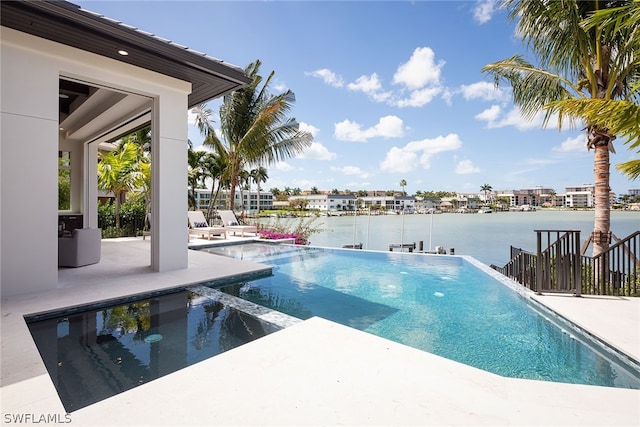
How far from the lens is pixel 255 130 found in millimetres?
13086

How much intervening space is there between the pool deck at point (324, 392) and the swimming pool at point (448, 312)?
19.4 inches

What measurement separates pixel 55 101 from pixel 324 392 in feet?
19.3

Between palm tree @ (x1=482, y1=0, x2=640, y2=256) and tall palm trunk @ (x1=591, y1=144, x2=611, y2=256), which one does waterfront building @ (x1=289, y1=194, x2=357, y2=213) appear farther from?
tall palm trunk @ (x1=591, y1=144, x2=611, y2=256)

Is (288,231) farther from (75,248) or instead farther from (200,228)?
(75,248)

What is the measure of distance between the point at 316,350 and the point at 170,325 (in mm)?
2118

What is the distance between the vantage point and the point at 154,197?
615cm

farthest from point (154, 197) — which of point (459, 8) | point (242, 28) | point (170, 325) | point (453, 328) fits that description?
point (459, 8)

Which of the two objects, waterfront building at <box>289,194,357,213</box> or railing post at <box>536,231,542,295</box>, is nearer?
railing post at <box>536,231,542,295</box>

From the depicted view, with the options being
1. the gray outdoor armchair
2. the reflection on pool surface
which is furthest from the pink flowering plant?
the reflection on pool surface

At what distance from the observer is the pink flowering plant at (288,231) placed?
1293 centimetres

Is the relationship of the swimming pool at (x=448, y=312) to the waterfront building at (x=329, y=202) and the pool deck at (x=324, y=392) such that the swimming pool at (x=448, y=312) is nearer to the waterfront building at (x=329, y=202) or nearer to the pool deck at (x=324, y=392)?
the pool deck at (x=324, y=392)

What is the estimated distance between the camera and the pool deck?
2.00m

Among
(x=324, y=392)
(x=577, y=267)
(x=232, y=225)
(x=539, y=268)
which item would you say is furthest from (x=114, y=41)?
(x=232, y=225)

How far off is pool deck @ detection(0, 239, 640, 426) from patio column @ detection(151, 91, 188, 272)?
291 centimetres
